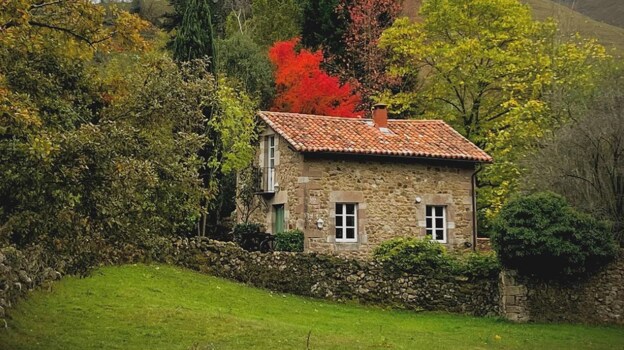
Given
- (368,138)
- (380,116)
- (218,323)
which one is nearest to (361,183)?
(368,138)

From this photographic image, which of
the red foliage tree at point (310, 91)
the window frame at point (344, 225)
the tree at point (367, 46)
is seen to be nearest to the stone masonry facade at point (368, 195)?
the window frame at point (344, 225)

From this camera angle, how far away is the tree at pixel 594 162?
21.8 m

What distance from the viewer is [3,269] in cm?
1405

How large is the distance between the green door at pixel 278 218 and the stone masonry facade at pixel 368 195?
0.16 meters

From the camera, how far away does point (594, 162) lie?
73.0 ft

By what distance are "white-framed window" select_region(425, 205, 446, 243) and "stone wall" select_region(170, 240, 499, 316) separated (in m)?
4.48

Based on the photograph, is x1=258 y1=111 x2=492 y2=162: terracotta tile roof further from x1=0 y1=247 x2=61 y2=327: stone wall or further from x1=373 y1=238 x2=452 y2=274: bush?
x1=0 y1=247 x2=61 y2=327: stone wall

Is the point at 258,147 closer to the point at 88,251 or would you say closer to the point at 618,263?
the point at 618,263

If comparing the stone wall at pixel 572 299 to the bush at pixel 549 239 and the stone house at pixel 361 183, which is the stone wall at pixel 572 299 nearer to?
the bush at pixel 549 239

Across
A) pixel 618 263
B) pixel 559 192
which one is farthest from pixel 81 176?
pixel 559 192

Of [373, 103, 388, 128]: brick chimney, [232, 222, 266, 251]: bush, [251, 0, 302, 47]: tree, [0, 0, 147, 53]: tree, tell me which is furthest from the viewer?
[251, 0, 302, 47]: tree

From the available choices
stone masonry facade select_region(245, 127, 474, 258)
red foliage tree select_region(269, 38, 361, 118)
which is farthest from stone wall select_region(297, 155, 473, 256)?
red foliage tree select_region(269, 38, 361, 118)

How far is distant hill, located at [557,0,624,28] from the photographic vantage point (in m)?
123

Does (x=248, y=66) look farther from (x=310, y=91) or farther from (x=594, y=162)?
(x=594, y=162)
